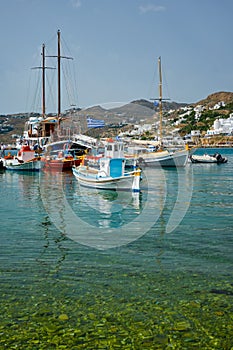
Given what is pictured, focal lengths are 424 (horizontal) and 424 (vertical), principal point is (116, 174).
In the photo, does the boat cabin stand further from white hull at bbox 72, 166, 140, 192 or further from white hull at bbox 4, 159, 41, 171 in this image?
white hull at bbox 4, 159, 41, 171

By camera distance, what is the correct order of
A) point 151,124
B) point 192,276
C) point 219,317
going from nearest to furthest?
point 219,317 → point 192,276 → point 151,124

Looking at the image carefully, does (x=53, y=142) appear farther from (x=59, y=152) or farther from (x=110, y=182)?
(x=110, y=182)

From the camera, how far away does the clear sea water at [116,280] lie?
7.38 m

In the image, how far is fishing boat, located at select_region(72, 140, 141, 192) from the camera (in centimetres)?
2672

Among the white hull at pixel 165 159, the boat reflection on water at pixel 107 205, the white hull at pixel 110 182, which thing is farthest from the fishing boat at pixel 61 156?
the boat reflection on water at pixel 107 205

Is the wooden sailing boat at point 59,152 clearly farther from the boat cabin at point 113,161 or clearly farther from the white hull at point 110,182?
the boat cabin at point 113,161

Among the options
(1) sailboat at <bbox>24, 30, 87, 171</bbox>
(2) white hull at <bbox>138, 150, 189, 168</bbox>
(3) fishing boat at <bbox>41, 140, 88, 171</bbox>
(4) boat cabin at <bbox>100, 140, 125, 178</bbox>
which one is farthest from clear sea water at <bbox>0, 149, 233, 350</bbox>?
(2) white hull at <bbox>138, 150, 189, 168</bbox>

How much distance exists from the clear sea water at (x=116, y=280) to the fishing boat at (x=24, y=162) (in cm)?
2857

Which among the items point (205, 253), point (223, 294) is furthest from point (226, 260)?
point (223, 294)

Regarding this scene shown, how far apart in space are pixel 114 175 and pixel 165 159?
94.2ft

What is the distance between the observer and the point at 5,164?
174 feet

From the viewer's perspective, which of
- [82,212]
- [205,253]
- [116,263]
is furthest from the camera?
[82,212]

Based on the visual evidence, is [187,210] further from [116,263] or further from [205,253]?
[116,263]

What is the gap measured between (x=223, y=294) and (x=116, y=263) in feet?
10.6
